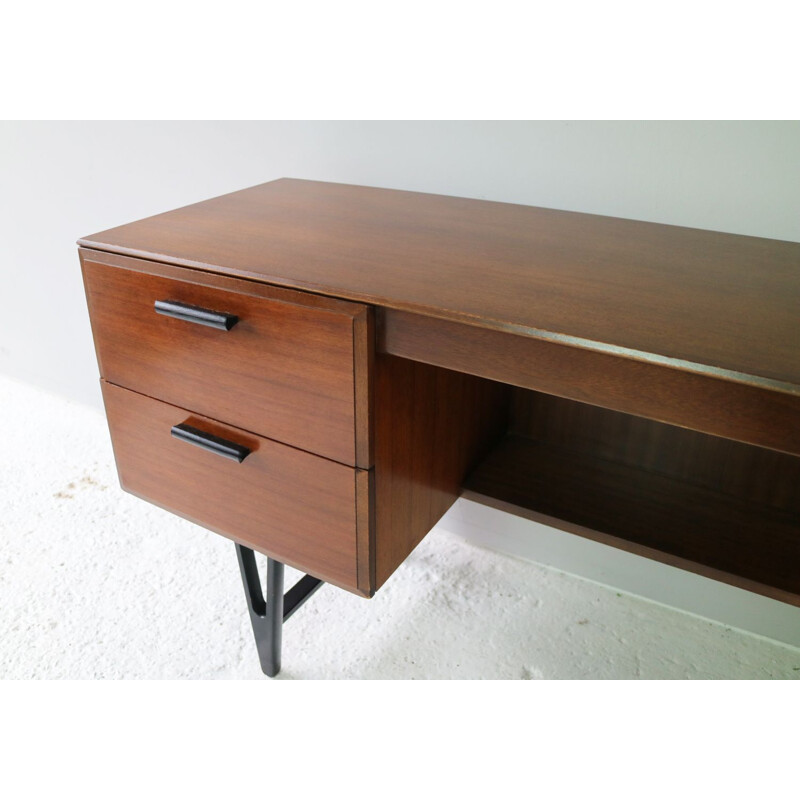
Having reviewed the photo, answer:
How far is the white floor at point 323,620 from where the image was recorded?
4.61 feet

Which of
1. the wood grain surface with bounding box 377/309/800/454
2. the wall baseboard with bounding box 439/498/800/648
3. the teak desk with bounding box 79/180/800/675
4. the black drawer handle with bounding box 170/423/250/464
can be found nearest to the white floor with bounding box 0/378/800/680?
the wall baseboard with bounding box 439/498/800/648

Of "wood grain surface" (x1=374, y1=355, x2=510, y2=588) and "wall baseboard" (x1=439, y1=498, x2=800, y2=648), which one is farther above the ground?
"wood grain surface" (x1=374, y1=355, x2=510, y2=588)

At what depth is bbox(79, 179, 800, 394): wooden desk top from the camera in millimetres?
777

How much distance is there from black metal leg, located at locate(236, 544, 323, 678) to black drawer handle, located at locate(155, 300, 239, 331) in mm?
431

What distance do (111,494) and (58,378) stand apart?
54 centimetres

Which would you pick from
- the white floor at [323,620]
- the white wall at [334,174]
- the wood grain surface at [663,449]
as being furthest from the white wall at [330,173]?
the white floor at [323,620]

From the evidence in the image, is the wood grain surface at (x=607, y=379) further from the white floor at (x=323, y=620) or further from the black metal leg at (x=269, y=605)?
the white floor at (x=323, y=620)

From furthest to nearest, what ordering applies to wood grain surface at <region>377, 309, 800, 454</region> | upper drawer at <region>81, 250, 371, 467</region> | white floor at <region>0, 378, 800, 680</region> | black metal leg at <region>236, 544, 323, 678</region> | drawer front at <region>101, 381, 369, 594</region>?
white floor at <region>0, 378, 800, 680</region> → black metal leg at <region>236, 544, 323, 678</region> → drawer front at <region>101, 381, 369, 594</region> → upper drawer at <region>81, 250, 371, 467</region> → wood grain surface at <region>377, 309, 800, 454</region>

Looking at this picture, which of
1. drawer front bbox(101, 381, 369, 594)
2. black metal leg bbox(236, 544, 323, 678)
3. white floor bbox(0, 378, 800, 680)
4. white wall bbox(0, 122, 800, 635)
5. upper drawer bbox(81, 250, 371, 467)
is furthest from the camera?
white floor bbox(0, 378, 800, 680)

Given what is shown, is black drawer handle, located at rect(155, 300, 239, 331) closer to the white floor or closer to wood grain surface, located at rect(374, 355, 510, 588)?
wood grain surface, located at rect(374, 355, 510, 588)

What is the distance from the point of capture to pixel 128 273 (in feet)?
3.40

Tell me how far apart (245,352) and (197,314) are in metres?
0.08

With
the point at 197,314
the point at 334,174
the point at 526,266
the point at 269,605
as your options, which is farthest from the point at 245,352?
the point at 334,174
